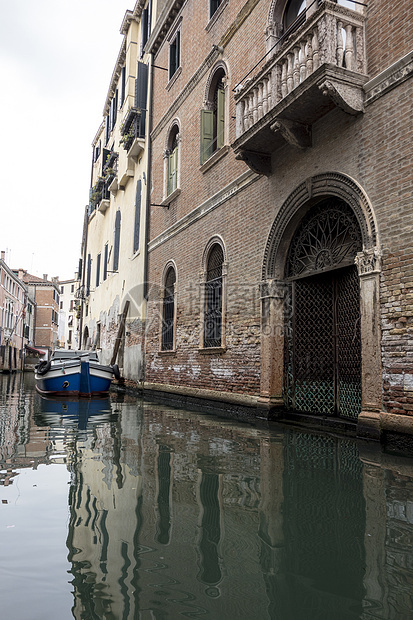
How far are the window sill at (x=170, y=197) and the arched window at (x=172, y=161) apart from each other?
0.45 feet

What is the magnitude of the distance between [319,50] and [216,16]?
19.0 feet

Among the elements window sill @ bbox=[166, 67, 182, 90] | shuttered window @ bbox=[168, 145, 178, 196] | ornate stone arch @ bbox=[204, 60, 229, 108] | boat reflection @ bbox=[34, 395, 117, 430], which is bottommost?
boat reflection @ bbox=[34, 395, 117, 430]

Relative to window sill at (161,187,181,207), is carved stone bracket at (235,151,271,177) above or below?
below

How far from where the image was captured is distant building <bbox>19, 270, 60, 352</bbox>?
6338cm

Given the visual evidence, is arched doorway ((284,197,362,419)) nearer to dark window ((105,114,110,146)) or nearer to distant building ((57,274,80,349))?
dark window ((105,114,110,146))

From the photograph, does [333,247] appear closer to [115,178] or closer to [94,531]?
[94,531]

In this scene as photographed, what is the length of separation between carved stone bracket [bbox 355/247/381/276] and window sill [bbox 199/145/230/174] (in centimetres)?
511

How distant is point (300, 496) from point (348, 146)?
16.5 ft

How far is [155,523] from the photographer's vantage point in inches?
118

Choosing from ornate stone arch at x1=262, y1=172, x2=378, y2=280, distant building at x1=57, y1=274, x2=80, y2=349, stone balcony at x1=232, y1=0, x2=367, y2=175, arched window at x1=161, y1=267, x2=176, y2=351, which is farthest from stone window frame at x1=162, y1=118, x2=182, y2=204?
distant building at x1=57, y1=274, x2=80, y2=349

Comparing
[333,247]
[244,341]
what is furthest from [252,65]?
[244,341]

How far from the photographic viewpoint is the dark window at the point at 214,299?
35.1ft

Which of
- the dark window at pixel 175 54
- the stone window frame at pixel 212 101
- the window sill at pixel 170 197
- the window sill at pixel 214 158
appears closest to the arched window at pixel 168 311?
the window sill at pixel 170 197

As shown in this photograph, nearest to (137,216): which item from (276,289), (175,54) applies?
(175,54)
